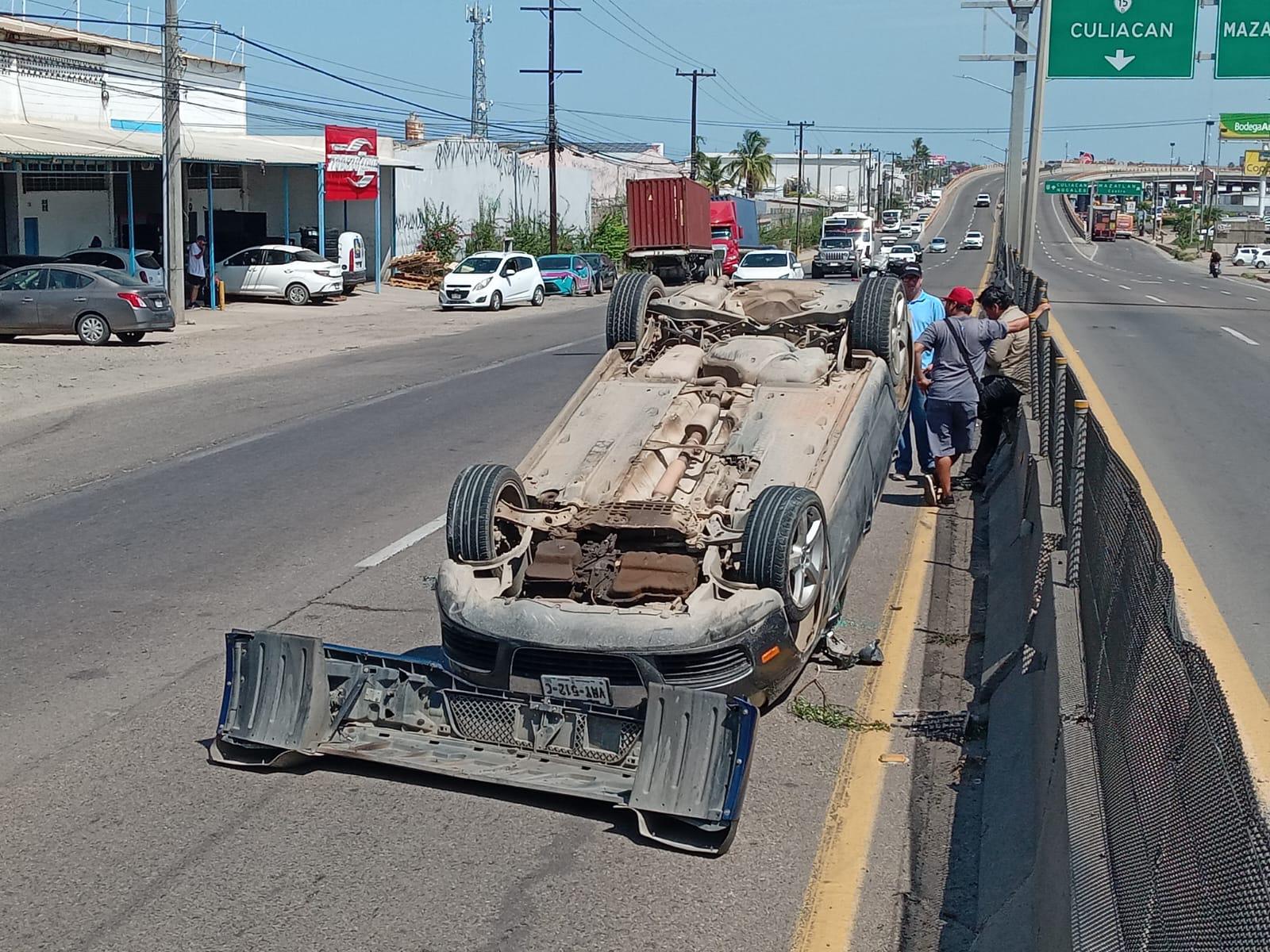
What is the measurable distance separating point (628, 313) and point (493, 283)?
31.4m

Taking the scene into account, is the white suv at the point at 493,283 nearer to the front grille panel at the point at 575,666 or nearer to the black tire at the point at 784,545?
the black tire at the point at 784,545

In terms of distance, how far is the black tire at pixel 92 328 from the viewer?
2648 cm

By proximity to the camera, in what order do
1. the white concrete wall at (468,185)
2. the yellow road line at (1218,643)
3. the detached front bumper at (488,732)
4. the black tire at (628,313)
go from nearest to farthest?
the yellow road line at (1218,643), the detached front bumper at (488,732), the black tire at (628,313), the white concrete wall at (468,185)

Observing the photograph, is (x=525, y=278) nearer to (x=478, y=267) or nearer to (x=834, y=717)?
(x=478, y=267)

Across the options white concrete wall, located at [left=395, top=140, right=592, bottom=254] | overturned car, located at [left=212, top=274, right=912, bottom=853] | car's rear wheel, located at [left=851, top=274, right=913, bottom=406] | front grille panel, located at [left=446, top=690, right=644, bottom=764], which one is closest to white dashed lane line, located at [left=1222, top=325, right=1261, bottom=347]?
car's rear wheel, located at [left=851, top=274, right=913, bottom=406]

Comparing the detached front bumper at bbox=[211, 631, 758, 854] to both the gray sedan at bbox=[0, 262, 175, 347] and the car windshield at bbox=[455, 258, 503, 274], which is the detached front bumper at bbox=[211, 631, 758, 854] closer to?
the gray sedan at bbox=[0, 262, 175, 347]

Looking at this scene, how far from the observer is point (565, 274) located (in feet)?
153

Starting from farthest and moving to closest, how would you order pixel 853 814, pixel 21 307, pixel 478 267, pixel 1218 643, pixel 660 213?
pixel 478 267
pixel 660 213
pixel 21 307
pixel 1218 643
pixel 853 814

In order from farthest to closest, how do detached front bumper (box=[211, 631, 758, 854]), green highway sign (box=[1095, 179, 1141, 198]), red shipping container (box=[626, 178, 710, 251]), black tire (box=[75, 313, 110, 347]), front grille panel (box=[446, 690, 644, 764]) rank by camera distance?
green highway sign (box=[1095, 179, 1141, 198])
red shipping container (box=[626, 178, 710, 251])
black tire (box=[75, 313, 110, 347])
front grille panel (box=[446, 690, 644, 764])
detached front bumper (box=[211, 631, 758, 854])

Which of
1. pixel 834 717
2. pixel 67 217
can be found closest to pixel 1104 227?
pixel 67 217

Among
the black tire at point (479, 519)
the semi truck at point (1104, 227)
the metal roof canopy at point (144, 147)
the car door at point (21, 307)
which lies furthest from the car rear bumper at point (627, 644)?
the semi truck at point (1104, 227)

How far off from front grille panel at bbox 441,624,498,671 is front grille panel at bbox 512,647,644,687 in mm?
127

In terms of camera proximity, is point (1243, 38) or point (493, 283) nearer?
point (1243, 38)

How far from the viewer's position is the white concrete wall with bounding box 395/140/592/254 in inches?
2018
